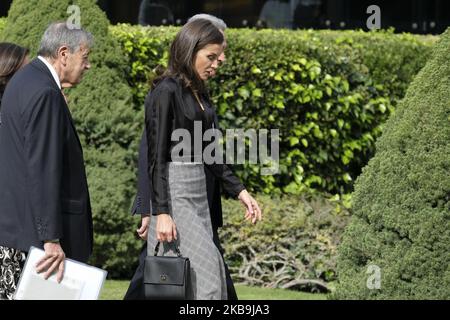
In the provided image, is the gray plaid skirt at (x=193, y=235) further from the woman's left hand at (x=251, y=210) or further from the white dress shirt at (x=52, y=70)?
the white dress shirt at (x=52, y=70)

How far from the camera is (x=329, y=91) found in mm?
9367

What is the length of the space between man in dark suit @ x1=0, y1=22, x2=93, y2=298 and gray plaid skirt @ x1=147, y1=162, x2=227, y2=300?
1.80ft

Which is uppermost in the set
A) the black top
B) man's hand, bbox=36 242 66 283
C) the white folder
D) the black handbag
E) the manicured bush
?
the black top

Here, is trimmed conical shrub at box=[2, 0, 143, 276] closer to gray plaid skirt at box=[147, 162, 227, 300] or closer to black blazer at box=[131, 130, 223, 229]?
black blazer at box=[131, 130, 223, 229]

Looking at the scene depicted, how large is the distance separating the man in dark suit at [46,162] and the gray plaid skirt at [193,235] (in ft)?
1.80

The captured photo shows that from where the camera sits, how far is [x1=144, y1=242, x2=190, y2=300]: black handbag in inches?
196

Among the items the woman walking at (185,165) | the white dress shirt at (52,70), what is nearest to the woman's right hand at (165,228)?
the woman walking at (185,165)

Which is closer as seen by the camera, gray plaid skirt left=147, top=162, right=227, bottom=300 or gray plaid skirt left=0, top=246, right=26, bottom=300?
gray plaid skirt left=0, top=246, right=26, bottom=300

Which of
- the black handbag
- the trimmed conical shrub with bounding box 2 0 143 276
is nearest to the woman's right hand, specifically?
the black handbag

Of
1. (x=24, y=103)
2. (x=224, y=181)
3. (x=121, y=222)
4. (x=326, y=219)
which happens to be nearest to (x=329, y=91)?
(x=326, y=219)

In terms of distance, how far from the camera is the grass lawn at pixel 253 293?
7824 mm

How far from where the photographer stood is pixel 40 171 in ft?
14.4

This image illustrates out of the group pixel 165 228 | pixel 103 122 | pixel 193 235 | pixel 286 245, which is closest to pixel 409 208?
pixel 193 235

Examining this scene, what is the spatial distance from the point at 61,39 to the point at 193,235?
4.02 feet
